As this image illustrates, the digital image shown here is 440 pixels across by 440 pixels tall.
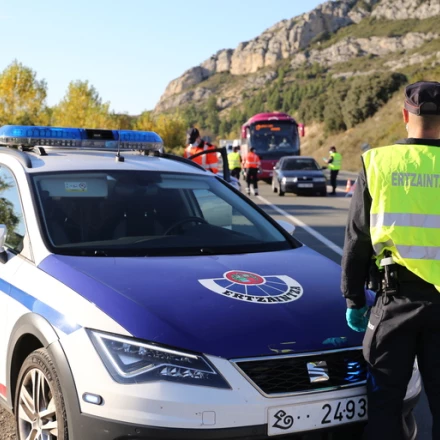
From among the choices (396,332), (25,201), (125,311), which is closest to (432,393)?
(396,332)

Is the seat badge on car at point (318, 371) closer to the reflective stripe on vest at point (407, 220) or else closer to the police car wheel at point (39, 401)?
the reflective stripe on vest at point (407, 220)

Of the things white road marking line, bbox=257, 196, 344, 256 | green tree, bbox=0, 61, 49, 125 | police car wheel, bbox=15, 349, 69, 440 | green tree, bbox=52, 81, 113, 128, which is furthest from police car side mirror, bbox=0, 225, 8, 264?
green tree, bbox=52, 81, 113, 128

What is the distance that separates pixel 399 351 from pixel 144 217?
2.04 meters

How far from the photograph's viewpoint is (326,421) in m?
2.83

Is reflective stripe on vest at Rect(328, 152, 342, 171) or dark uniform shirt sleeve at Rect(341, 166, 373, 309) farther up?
dark uniform shirt sleeve at Rect(341, 166, 373, 309)

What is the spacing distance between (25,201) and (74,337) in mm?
1288

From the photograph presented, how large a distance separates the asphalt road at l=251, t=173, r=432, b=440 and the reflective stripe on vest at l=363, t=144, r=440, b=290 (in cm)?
152

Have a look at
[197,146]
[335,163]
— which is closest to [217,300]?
[197,146]

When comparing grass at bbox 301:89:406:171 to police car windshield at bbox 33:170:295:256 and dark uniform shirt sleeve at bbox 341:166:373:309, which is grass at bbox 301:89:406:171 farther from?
dark uniform shirt sleeve at bbox 341:166:373:309

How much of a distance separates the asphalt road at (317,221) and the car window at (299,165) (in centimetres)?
97

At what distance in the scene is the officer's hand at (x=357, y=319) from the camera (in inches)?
115

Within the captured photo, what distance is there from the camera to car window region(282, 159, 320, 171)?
79.9 ft

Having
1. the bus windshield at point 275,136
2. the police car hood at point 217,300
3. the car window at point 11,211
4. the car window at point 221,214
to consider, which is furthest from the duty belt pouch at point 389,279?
the bus windshield at point 275,136

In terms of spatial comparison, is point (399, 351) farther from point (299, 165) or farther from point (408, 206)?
point (299, 165)
